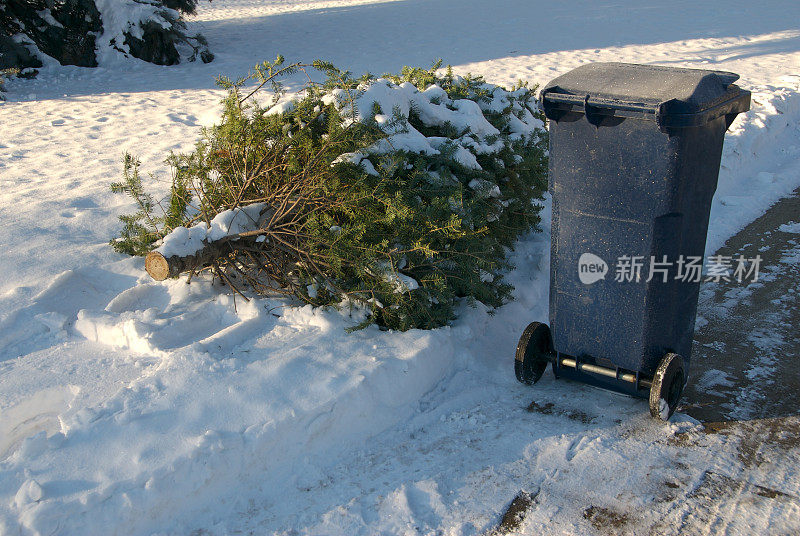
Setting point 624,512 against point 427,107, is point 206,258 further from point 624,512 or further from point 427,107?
point 624,512

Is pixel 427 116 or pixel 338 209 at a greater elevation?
pixel 427 116

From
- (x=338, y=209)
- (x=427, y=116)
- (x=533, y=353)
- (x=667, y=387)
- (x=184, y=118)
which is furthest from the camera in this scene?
(x=184, y=118)

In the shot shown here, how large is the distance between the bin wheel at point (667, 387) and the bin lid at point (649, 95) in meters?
1.22

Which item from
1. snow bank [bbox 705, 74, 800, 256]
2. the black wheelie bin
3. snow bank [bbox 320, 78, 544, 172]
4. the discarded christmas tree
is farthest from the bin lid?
snow bank [bbox 705, 74, 800, 256]

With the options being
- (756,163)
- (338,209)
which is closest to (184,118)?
(338,209)

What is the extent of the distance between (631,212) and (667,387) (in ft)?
3.05

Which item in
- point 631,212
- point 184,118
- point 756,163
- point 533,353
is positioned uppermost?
point 631,212

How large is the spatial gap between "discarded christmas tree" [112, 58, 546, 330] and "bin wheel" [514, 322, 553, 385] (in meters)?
0.47

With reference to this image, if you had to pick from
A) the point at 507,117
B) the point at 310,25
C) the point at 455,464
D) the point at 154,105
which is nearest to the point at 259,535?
the point at 455,464

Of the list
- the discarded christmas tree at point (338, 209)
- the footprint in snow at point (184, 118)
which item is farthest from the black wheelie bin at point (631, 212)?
the footprint in snow at point (184, 118)

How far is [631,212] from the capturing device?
129 inches

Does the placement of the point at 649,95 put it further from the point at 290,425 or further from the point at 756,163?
the point at 756,163

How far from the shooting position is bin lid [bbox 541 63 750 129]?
3.01 meters

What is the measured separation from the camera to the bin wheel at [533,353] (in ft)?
12.2
